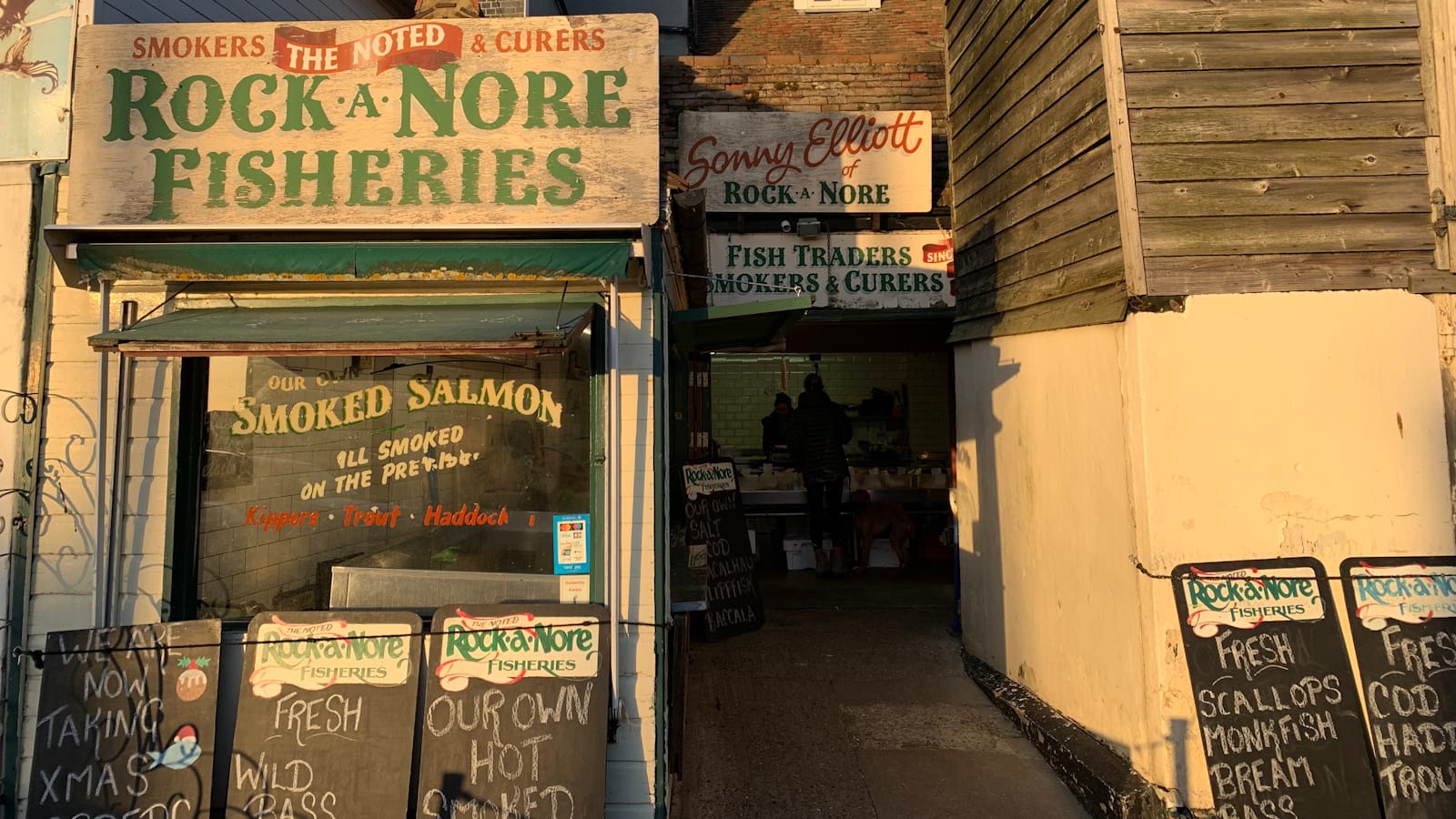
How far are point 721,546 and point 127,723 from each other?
424cm

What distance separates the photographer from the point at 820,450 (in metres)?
8.26

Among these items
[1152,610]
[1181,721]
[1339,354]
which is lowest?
[1181,721]

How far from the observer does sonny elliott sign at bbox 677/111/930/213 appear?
286 inches

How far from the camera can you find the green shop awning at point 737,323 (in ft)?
14.6

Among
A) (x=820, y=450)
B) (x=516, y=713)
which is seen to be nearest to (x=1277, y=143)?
(x=516, y=713)

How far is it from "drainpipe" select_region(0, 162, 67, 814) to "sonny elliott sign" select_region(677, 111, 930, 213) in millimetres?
4881

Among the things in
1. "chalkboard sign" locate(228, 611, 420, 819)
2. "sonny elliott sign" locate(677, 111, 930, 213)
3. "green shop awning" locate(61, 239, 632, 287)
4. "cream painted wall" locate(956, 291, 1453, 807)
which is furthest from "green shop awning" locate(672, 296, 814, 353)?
"chalkboard sign" locate(228, 611, 420, 819)

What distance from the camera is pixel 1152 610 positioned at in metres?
3.50

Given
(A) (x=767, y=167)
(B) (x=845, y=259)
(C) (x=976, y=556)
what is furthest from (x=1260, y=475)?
(A) (x=767, y=167)

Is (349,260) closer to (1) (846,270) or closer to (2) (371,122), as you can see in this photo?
(2) (371,122)

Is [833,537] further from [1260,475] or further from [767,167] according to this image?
[1260,475]

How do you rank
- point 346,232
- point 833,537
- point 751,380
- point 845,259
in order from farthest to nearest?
point 751,380 < point 833,537 < point 845,259 < point 346,232

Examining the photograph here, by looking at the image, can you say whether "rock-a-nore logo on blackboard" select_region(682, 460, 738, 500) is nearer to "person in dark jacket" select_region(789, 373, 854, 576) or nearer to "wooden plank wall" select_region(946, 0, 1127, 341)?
"person in dark jacket" select_region(789, 373, 854, 576)

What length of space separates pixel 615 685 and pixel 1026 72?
4.49m
